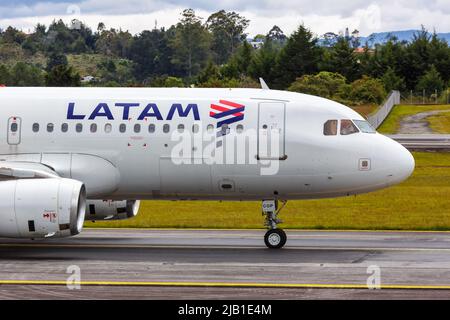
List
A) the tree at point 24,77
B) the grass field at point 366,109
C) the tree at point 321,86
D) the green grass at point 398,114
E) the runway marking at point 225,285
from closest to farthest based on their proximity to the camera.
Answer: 1. the runway marking at point 225,285
2. the green grass at point 398,114
3. the grass field at point 366,109
4. the tree at point 321,86
5. the tree at point 24,77

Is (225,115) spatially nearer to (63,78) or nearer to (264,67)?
(63,78)

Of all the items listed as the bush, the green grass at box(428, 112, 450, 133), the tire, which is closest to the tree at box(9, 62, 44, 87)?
the bush

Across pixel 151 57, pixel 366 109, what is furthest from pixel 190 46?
pixel 366 109

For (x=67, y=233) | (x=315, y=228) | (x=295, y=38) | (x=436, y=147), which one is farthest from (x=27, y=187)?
(x=295, y=38)

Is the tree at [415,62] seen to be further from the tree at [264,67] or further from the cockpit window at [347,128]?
the cockpit window at [347,128]

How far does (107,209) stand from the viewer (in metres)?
29.6

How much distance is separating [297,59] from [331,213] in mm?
81059

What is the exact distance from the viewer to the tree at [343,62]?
116m

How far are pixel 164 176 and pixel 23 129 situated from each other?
12.9ft

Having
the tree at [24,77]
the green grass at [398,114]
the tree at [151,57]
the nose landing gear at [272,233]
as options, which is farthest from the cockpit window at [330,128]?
the tree at [151,57]

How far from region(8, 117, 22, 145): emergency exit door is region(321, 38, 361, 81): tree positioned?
9005 cm

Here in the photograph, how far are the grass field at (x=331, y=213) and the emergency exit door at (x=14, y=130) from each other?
24.9ft

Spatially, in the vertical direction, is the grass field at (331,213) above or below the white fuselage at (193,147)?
below
